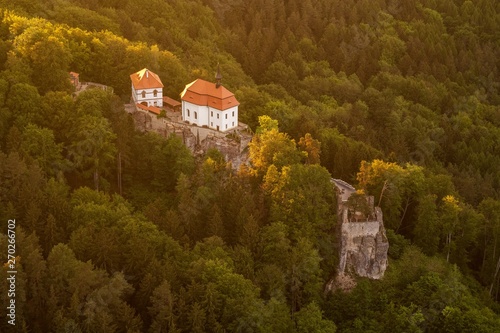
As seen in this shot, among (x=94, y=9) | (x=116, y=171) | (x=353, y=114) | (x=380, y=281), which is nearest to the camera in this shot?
(x=380, y=281)

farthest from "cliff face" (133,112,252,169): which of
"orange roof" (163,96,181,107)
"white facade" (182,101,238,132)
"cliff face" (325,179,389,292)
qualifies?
"cliff face" (325,179,389,292)

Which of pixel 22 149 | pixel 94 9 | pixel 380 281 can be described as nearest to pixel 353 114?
pixel 94 9

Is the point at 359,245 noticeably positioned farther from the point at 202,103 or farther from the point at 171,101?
the point at 171,101

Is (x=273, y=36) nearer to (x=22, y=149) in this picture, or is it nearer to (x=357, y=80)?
(x=357, y=80)

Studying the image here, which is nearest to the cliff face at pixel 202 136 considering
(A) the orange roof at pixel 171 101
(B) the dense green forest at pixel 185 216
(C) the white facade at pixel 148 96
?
(B) the dense green forest at pixel 185 216

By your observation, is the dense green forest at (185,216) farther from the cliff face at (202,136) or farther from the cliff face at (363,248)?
the cliff face at (202,136)
